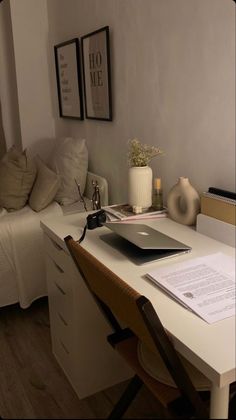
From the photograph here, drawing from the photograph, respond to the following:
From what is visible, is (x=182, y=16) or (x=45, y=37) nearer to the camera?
(x=182, y=16)

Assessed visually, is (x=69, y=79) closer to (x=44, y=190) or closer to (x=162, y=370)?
(x=44, y=190)

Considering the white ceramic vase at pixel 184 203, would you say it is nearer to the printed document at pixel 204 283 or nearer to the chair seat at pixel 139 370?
the printed document at pixel 204 283

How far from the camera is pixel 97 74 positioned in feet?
7.68

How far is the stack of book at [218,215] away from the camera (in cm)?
139

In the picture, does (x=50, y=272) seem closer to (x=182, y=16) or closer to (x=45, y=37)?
(x=182, y=16)

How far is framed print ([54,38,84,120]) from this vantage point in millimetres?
2614

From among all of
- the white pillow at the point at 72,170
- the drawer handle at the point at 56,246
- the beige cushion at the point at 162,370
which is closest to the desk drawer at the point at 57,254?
the drawer handle at the point at 56,246

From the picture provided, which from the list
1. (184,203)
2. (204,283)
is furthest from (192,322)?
(184,203)

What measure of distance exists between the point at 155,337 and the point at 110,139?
5.49ft

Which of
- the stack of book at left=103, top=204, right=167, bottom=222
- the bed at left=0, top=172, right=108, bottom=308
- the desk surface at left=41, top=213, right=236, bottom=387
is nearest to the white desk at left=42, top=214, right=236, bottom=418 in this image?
the desk surface at left=41, top=213, right=236, bottom=387

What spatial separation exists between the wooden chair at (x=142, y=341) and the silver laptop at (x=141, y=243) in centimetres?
23

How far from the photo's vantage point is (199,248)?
1.37m

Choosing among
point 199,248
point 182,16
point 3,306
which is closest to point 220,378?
point 199,248

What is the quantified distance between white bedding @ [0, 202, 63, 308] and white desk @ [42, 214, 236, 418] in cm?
70
